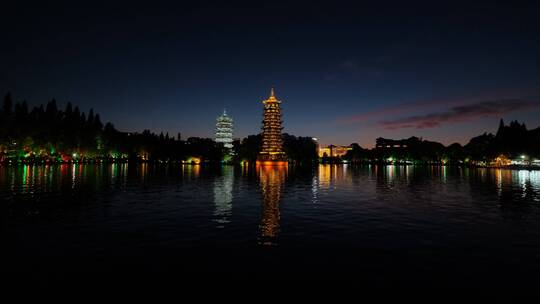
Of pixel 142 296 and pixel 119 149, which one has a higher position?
pixel 119 149

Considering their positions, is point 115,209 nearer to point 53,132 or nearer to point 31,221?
point 31,221

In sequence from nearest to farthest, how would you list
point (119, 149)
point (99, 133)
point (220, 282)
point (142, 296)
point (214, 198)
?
point (142, 296)
point (220, 282)
point (214, 198)
point (99, 133)
point (119, 149)

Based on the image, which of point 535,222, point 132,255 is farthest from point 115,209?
point 535,222

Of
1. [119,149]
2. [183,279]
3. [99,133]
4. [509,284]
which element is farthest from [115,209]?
[119,149]

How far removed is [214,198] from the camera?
31797mm

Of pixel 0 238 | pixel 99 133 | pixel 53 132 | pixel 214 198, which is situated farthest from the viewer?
pixel 99 133

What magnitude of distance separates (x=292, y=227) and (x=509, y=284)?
1029 centimetres

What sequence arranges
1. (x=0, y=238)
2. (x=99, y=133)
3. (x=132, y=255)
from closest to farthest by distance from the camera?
(x=132, y=255), (x=0, y=238), (x=99, y=133)

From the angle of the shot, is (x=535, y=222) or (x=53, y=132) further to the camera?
(x=53, y=132)

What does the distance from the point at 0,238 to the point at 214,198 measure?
17.5 m

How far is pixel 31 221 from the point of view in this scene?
762 inches

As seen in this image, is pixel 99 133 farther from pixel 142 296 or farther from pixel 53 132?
pixel 142 296

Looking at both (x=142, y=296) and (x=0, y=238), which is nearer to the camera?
(x=142, y=296)

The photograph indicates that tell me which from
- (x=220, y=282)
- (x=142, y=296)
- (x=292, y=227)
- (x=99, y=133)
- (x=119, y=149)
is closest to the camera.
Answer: (x=142, y=296)
